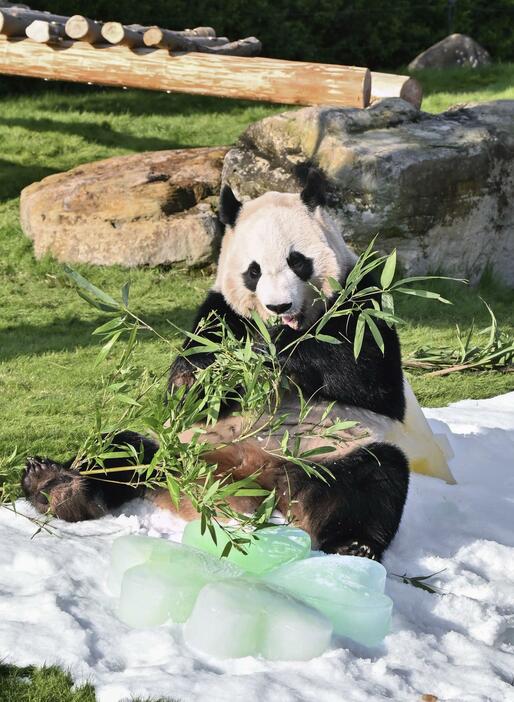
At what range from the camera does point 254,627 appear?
221 cm

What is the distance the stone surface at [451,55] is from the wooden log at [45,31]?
7.45 m

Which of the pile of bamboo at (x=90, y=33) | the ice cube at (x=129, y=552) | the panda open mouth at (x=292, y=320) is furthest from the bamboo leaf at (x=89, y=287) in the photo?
the pile of bamboo at (x=90, y=33)

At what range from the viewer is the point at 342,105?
23.1 feet

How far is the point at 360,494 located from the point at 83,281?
3.04 feet

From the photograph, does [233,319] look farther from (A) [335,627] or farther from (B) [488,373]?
(B) [488,373]

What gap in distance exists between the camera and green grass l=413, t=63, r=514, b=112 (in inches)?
448

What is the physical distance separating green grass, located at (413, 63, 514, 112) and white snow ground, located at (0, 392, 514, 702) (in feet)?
28.4

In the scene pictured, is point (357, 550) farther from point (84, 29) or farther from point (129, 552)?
point (84, 29)

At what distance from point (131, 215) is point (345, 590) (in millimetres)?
4982

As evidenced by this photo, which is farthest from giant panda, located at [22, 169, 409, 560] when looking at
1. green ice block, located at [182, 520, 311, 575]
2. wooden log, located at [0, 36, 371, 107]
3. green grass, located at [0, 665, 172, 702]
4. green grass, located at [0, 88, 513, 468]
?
wooden log, located at [0, 36, 371, 107]

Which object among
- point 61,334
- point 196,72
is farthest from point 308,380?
point 196,72

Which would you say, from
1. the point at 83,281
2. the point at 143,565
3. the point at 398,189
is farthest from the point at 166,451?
the point at 398,189

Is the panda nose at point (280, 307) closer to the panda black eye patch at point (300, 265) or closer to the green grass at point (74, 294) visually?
the panda black eye patch at point (300, 265)

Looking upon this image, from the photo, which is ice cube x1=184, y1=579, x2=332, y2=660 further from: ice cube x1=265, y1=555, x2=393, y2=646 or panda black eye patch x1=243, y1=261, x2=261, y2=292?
panda black eye patch x1=243, y1=261, x2=261, y2=292
